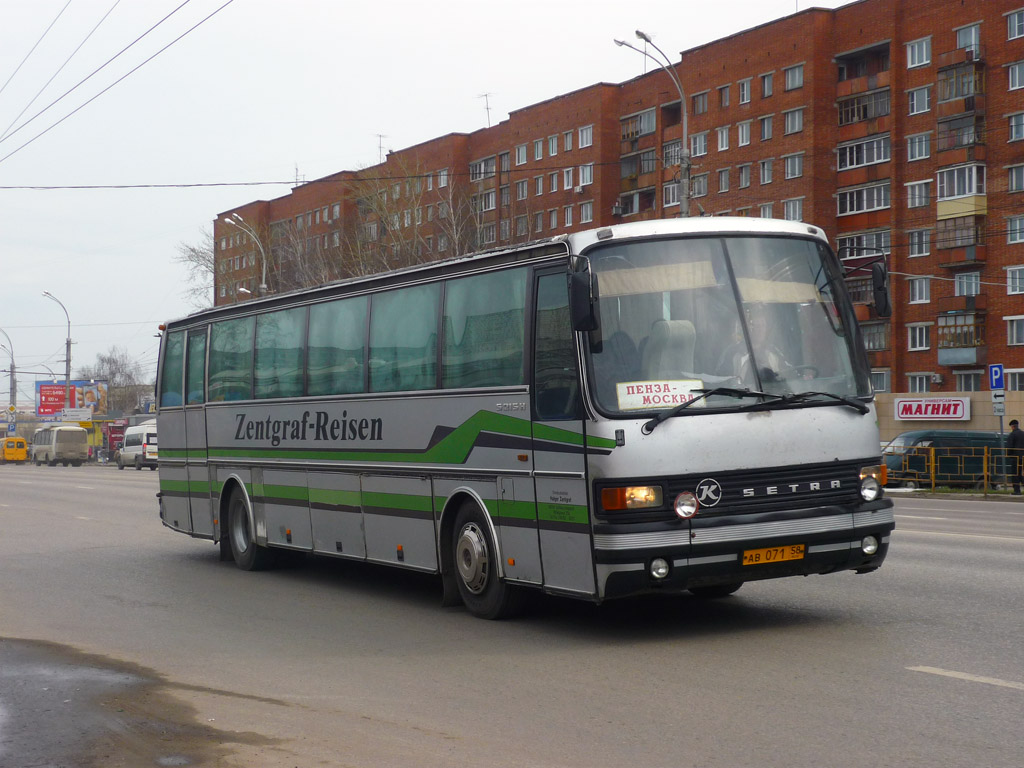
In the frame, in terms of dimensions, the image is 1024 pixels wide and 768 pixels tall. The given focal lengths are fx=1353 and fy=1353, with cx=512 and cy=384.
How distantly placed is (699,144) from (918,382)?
1887cm

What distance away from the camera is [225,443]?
51.5ft

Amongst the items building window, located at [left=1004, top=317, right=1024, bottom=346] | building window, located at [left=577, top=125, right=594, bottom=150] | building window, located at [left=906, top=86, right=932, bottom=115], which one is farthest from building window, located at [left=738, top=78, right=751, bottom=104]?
building window, located at [left=1004, top=317, right=1024, bottom=346]

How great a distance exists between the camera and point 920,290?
6066 centimetres

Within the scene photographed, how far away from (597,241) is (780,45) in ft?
197

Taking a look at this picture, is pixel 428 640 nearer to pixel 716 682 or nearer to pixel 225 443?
pixel 716 682

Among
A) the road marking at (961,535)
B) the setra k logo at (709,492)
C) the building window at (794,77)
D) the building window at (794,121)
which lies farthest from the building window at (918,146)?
the setra k logo at (709,492)

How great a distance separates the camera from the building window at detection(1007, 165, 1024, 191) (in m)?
56.2

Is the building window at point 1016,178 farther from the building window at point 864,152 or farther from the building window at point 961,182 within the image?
the building window at point 864,152

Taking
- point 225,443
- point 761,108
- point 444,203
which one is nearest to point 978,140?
point 761,108

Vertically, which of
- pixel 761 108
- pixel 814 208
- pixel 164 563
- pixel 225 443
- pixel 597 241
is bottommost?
pixel 164 563

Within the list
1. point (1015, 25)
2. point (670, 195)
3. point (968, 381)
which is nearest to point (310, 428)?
point (968, 381)

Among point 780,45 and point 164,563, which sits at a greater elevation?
point 780,45

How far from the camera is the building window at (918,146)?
60.1 metres

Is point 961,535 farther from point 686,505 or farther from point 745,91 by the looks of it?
point 745,91
